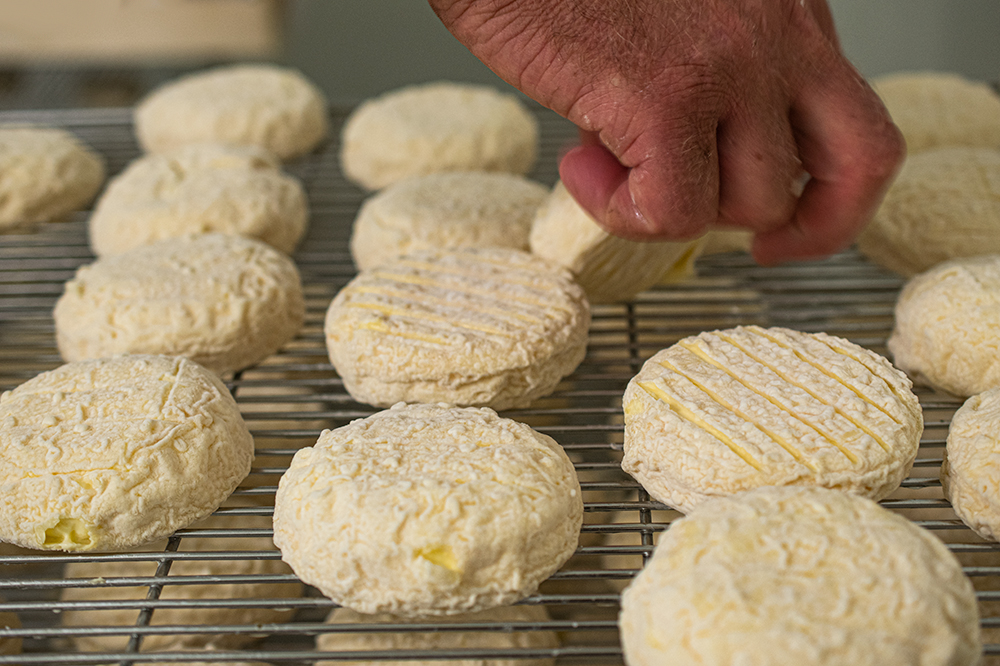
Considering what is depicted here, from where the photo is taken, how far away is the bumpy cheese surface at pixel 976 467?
156 centimetres

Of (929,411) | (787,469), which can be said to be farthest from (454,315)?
(929,411)

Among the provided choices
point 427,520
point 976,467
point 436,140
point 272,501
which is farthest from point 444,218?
point 976,467

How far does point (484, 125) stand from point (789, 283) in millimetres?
1131

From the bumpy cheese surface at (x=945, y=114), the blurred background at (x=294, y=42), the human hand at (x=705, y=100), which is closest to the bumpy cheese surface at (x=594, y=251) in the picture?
the human hand at (x=705, y=100)

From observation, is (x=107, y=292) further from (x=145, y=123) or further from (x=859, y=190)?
(x=859, y=190)

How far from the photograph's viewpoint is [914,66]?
198 inches

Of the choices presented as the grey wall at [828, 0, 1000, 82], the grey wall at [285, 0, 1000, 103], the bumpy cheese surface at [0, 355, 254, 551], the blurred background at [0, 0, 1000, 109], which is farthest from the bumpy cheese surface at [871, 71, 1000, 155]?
the bumpy cheese surface at [0, 355, 254, 551]

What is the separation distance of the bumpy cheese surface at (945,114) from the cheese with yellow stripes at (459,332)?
1.53 m

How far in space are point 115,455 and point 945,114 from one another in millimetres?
2759

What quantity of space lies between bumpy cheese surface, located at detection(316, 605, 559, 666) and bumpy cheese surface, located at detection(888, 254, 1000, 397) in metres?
1.03

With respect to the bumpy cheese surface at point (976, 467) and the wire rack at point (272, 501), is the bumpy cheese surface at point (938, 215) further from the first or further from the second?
the bumpy cheese surface at point (976, 467)

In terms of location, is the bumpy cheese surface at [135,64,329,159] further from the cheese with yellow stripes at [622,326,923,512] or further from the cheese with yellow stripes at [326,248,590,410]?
the cheese with yellow stripes at [622,326,923,512]

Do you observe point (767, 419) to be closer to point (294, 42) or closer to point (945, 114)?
point (945, 114)

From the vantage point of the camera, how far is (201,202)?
8.45ft
